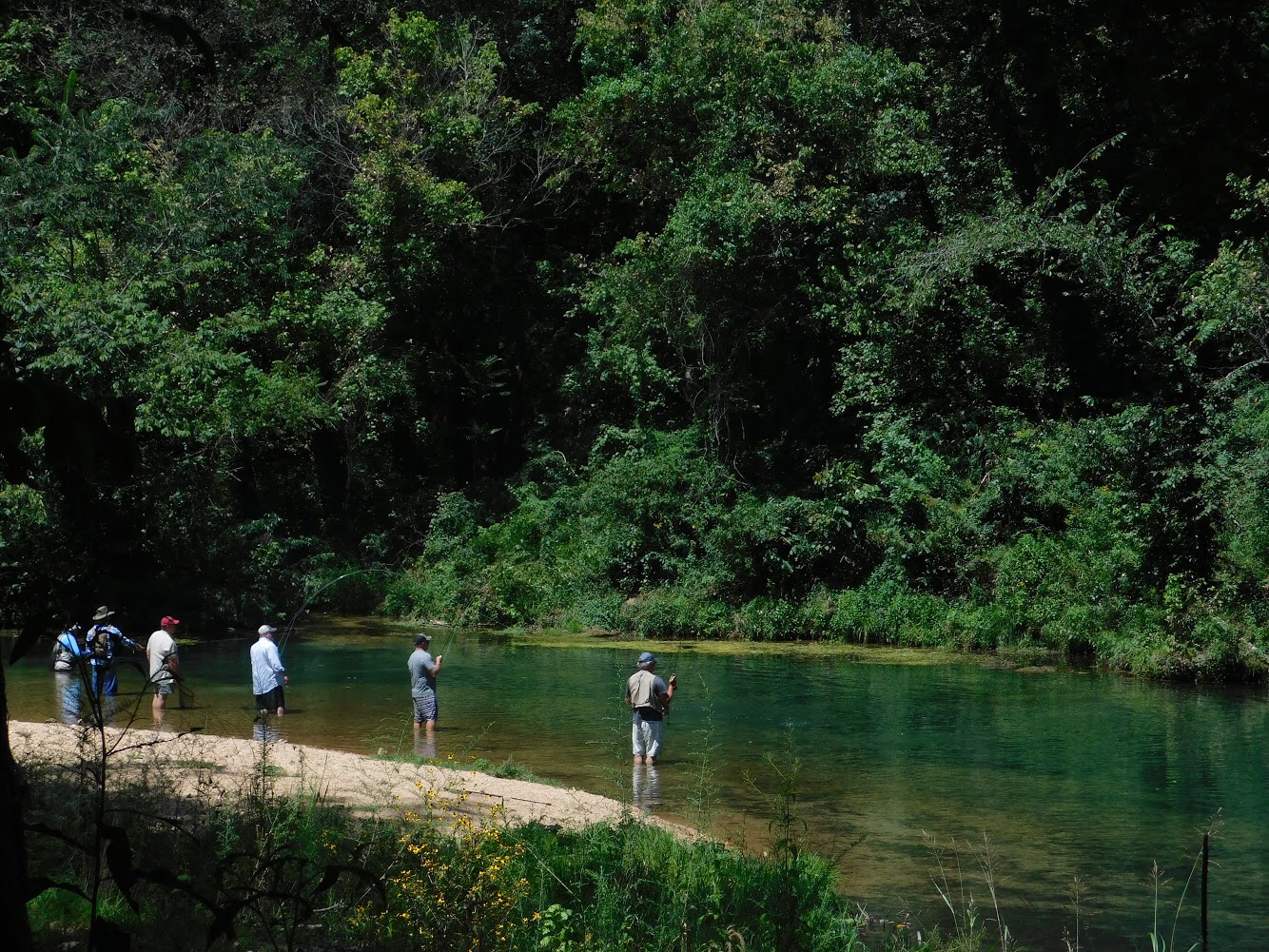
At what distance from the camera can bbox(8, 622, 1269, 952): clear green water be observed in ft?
37.6

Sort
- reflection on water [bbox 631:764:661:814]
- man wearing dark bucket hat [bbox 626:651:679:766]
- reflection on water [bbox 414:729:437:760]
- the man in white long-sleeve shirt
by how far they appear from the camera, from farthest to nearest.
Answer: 1. the man in white long-sleeve shirt
2. reflection on water [bbox 414:729:437:760]
3. man wearing dark bucket hat [bbox 626:651:679:766]
4. reflection on water [bbox 631:764:661:814]

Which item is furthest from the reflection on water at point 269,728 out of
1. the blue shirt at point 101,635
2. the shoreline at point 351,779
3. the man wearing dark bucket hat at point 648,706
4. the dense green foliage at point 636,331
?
the blue shirt at point 101,635

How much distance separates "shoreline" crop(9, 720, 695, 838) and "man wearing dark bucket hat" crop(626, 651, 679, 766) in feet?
5.40

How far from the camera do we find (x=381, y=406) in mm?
36469

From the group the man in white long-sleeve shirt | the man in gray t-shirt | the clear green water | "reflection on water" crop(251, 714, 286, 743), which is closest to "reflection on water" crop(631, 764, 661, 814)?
the clear green water

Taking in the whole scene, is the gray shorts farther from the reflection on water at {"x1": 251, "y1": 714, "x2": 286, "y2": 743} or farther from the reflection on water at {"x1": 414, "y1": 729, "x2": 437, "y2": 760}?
the reflection on water at {"x1": 251, "y1": 714, "x2": 286, "y2": 743}

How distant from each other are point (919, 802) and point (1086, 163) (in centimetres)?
1758

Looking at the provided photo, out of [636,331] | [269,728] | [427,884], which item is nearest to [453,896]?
[427,884]

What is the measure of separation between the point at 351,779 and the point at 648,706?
420cm

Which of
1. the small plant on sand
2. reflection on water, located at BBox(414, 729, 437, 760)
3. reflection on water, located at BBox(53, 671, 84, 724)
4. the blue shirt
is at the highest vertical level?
the blue shirt

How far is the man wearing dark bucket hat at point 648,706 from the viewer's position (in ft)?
49.9

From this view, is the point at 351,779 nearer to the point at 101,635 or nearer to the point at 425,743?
the point at 425,743

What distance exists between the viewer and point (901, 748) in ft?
56.6

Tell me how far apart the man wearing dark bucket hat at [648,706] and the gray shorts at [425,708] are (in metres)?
3.18
